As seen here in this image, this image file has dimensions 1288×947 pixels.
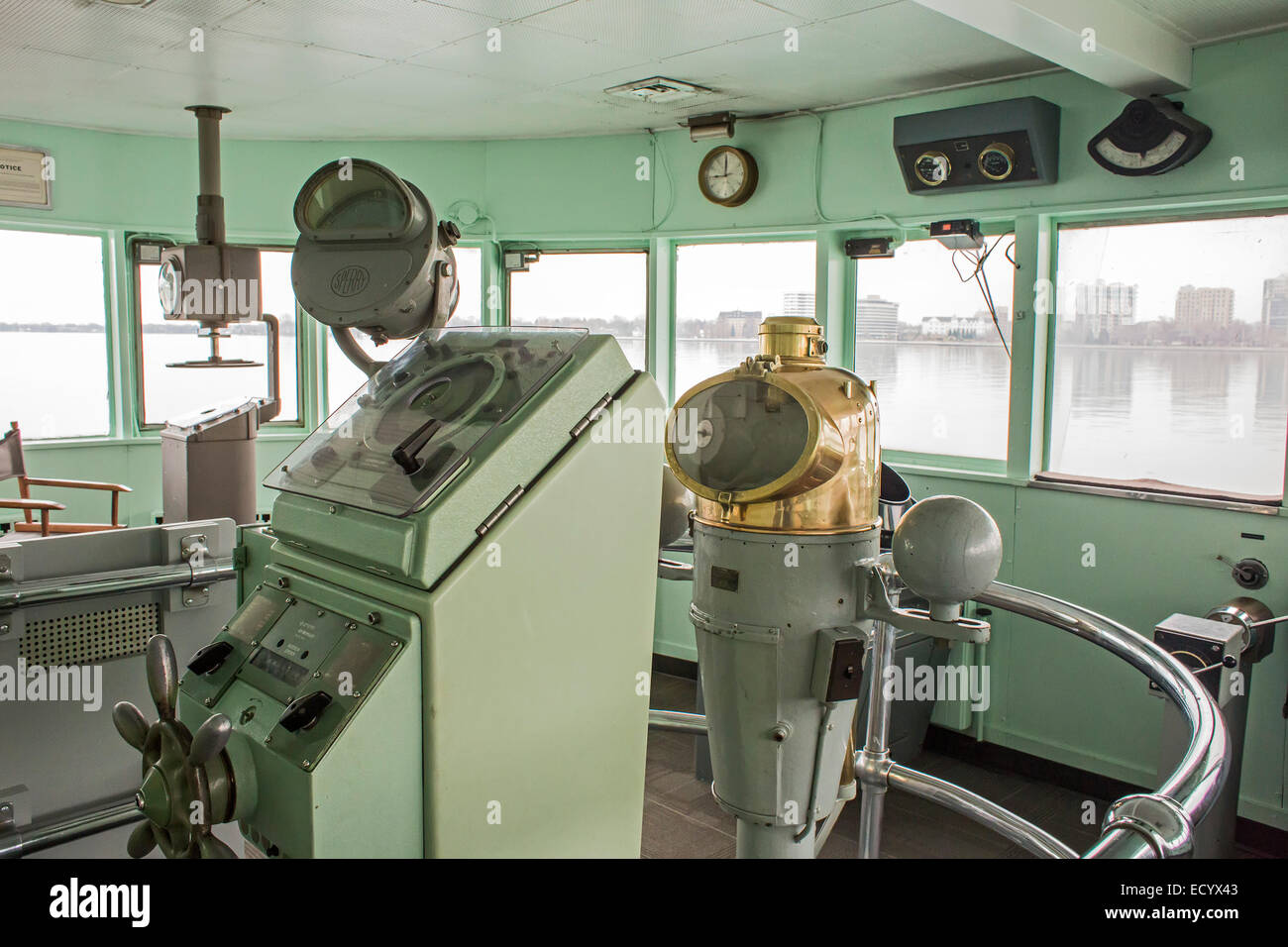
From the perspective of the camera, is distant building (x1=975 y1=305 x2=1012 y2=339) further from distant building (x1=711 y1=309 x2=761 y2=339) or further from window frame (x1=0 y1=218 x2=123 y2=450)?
window frame (x1=0 y1=218 x2=123 y2=450)

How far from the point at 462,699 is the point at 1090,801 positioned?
127 inches

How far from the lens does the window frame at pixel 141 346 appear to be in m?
5.55

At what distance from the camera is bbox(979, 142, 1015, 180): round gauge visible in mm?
3773

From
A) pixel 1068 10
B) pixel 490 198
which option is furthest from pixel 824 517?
pixel 490 198

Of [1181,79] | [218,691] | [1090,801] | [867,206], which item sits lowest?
[1090,801]

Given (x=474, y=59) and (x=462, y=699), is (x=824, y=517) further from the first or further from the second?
(x=474, y=59)

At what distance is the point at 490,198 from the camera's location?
5.48 metres

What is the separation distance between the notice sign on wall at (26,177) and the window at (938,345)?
163 inches

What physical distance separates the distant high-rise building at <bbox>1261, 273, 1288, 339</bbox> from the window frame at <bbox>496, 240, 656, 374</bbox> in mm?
2658

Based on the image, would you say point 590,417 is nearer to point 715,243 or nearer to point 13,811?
point 13,811

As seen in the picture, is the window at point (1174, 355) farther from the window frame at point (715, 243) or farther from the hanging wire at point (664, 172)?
the hanging wire at point (664, 172)

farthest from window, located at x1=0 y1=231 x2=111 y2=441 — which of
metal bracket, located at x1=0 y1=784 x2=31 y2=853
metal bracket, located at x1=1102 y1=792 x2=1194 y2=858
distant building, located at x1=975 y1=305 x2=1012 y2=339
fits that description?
metal bracket, located at x1=1102 y1=792 x2=1194 y2=858

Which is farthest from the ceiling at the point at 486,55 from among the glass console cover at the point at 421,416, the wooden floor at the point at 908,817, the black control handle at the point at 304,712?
the wooden floor at the point at 908,817

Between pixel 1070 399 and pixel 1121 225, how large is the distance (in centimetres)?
68
